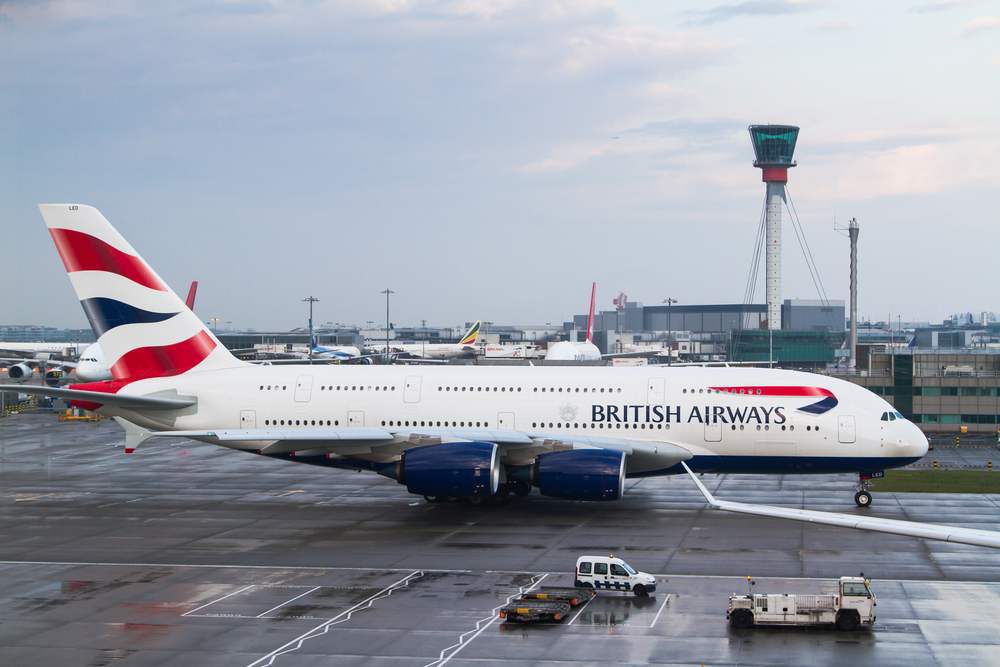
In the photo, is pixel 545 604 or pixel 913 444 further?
pixel 913 444

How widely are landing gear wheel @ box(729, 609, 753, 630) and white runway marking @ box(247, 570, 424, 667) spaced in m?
8.63

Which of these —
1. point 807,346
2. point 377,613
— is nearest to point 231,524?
point 377,613

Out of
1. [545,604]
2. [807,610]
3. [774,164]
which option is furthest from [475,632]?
[774,164]

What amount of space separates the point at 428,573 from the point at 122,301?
19.2 m

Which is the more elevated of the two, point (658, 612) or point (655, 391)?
point (655, 391)

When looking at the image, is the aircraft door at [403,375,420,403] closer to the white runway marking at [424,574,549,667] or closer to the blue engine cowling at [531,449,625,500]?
the blue engine cowling at [531,449,625,500]

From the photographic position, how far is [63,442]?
53875 mm

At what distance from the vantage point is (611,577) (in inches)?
861

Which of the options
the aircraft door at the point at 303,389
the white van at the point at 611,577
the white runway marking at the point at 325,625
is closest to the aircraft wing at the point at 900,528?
the white van at the point at 611,577

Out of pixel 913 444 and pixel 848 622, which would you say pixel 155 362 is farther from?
pixel 913 444

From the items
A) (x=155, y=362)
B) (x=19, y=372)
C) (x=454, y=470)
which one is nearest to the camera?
(x=454, y=470)

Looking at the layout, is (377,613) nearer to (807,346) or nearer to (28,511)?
(28,511)

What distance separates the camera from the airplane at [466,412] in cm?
3044

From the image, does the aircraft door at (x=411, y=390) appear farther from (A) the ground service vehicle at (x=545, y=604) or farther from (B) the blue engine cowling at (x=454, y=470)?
(A) the ground service vehicle at (x=545, y=604)
